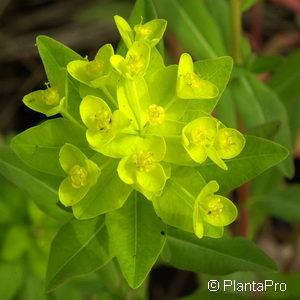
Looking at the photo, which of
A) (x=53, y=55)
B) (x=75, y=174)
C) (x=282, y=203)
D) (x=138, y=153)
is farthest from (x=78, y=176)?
(x=282, y=203)

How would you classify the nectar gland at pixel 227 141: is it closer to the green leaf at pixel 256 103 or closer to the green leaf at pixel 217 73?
the green leaf at pixel 217 73

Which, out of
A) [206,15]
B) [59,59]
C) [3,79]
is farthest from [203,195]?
[3,79]

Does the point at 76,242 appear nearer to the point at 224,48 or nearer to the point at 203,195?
the point at 203,195

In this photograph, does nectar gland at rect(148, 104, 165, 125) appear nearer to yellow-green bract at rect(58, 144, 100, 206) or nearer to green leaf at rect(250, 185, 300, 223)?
yellow-green bract at rect(58, 144, 100, 206)

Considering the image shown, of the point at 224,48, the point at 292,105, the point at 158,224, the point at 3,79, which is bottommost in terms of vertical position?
the point at 292,105

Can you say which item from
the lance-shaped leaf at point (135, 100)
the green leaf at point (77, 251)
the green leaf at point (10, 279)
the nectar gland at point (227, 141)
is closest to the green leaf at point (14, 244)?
the green leaf at point (10, 279)

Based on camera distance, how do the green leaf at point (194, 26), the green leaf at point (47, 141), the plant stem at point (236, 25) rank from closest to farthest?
the green leaf at point (47, 141) < the plant stem at point (236, 25) < the green leaf at point (194, 26)
